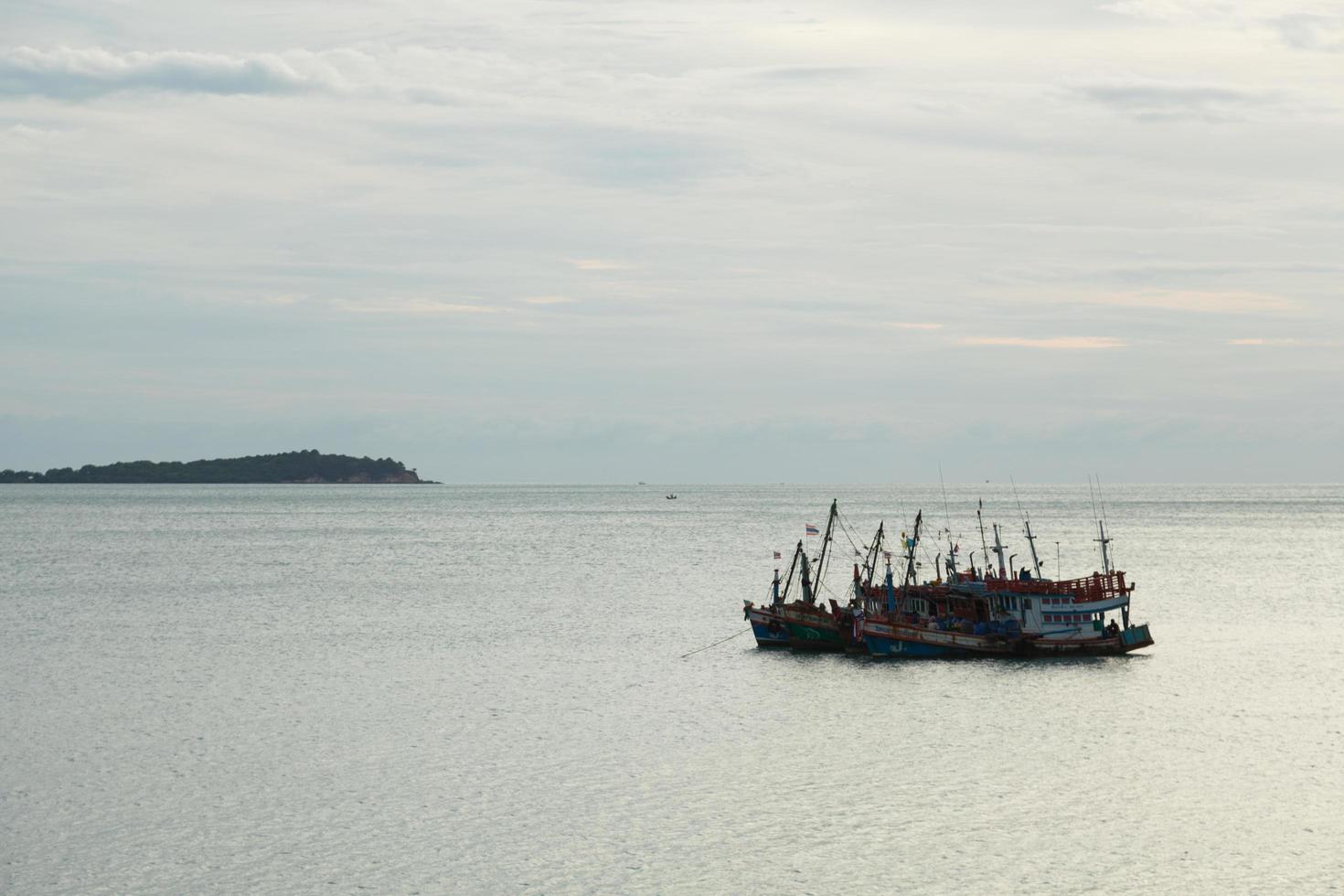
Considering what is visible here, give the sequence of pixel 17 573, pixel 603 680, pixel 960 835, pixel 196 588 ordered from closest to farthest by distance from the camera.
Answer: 1. pixel 960 835
2. pixel 603 680
3. pixel 196 588
4. pixel 17 573

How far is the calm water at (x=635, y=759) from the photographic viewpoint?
38.7m

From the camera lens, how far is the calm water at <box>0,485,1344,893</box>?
3869cm

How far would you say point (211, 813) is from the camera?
141ft

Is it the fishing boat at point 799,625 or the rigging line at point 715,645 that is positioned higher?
Result: the fishing boat at point 799,625

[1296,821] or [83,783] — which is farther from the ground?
[83,783]

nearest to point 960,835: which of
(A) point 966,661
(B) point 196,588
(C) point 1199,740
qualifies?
(C) point 1199,740

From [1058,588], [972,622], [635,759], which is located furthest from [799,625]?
[635,759]

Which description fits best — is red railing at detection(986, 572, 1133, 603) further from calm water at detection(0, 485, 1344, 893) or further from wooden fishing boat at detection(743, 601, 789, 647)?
wooden fishing boat at detection(743, 601, 789, 647)

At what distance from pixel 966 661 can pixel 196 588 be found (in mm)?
68052

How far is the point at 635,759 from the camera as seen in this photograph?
5091 cm

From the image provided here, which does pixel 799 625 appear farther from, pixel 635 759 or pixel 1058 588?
pixel 635 759

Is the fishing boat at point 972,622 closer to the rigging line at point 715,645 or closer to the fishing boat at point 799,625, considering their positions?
the fishing boat at point 799,625

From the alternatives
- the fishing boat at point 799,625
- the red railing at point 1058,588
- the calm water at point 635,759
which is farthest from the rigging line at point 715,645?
the red railing at point 1058,588

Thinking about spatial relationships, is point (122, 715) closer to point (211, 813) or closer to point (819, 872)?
point (211, 813)
